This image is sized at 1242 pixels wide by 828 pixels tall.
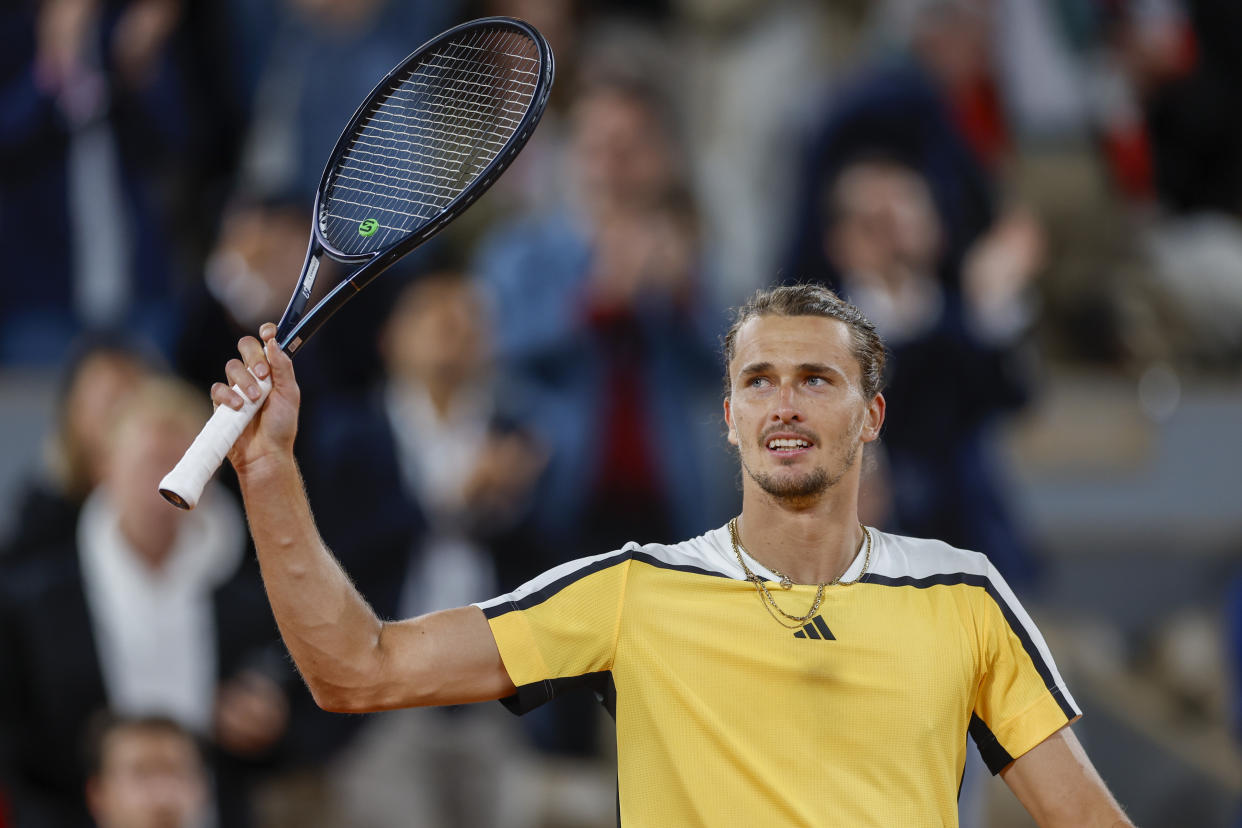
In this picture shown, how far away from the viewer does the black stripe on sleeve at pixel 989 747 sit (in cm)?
272

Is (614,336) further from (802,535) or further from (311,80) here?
(802,535)

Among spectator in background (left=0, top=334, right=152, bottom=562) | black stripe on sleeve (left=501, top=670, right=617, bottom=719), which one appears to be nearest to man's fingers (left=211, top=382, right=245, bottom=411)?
black stripe on sleeve (left=501, top=670, right=617, bottom=719)

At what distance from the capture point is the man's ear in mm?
2840

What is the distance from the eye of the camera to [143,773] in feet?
16.3

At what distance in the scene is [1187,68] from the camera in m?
8.67

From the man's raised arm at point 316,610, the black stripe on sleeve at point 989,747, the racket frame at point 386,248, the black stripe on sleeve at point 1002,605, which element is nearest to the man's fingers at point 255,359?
the man's raised arm at point 316,610

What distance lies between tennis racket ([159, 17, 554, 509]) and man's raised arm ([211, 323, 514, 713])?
0.13ft

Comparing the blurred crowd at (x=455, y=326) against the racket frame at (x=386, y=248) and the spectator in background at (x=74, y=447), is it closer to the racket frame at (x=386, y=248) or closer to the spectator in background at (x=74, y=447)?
the spectator in background at (x=74, y=447)

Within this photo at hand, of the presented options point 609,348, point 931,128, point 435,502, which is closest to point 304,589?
point 435,502

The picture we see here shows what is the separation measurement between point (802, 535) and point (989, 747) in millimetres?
466

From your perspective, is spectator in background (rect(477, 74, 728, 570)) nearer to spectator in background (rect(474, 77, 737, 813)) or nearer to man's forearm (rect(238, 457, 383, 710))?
spectator in background (rect(474, 77, 737, 813))

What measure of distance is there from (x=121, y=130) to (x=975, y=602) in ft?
16.7

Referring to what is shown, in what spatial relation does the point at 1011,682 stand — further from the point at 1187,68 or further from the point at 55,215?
the point at 1187,68

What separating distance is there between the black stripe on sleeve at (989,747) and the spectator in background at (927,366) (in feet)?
10.6
